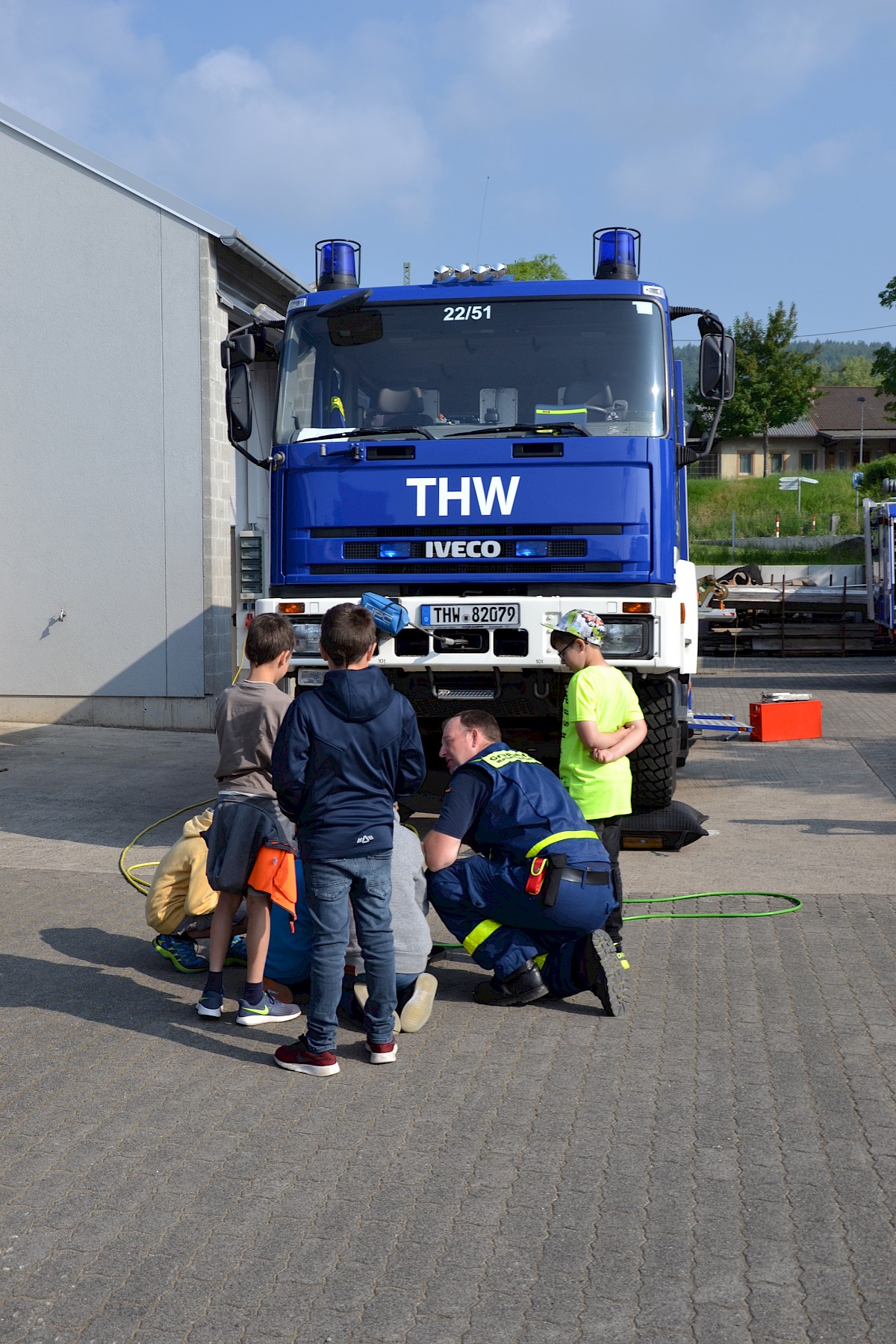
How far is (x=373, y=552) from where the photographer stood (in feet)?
26.7

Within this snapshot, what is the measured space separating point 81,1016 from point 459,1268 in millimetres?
2490

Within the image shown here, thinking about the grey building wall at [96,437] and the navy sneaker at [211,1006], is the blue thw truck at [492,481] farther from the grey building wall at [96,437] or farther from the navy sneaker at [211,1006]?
the grey building wall at [96,437]

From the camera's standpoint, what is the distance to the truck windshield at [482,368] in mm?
8141

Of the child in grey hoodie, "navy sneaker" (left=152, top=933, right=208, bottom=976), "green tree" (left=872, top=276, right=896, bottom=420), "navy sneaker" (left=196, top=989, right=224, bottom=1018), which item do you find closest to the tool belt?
the child in grey hoodie

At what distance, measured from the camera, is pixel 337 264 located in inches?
357

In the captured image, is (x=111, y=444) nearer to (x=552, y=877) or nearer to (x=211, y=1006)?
(x=211, y=1006)

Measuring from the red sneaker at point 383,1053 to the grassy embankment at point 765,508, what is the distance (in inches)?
1567

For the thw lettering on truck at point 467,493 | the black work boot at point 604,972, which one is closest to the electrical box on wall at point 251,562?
Answer: the thw lettering on truck at point 467,493

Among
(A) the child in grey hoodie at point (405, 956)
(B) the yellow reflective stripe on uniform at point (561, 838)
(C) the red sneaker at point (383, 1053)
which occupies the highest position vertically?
(B) the yellow reflective stripe on uniform at point (561, 838)

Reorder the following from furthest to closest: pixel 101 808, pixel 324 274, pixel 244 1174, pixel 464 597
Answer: pixel 101 808, pixel 324 274, pixel 464 597, pixel 244 1174

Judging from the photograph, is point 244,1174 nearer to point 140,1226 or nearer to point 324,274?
point 140,1226

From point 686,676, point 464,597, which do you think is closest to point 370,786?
point 464,597

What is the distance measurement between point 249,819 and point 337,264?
516 cm

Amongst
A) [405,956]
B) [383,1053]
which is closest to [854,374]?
[405,956]
